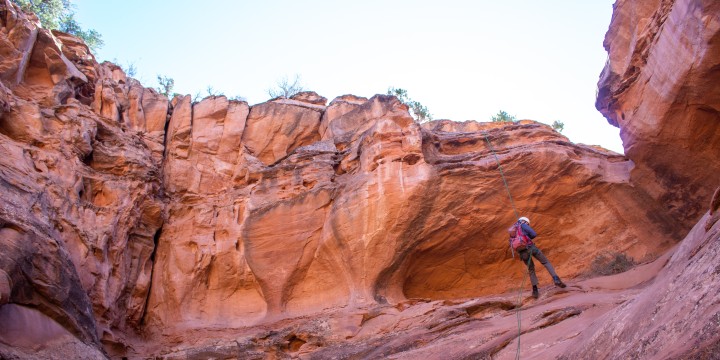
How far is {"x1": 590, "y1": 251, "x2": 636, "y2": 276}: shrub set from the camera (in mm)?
12828

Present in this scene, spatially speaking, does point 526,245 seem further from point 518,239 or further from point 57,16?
point 57,16

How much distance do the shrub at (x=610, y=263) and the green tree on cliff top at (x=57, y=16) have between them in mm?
23842

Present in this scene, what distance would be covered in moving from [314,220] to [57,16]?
19.6 m

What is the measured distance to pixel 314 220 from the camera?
15609mm

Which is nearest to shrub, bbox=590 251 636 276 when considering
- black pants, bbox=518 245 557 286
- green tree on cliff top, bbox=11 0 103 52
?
black pants, bbox=518 245 557 286

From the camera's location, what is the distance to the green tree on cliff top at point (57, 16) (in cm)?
2548

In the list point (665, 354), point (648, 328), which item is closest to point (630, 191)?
point (648, 328)

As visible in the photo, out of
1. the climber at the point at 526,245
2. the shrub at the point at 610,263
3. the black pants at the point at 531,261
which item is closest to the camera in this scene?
the black pants at the point at 531,261

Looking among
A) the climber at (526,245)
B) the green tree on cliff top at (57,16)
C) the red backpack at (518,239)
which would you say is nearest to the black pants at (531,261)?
the climber at (526,245)

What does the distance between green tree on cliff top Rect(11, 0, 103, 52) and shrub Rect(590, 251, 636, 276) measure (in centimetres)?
2384

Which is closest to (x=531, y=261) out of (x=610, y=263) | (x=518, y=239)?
(x=518, y=239)

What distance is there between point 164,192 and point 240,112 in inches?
161

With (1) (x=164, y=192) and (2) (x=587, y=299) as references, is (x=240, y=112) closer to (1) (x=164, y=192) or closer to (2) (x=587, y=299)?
(1) (x=164, y=192)

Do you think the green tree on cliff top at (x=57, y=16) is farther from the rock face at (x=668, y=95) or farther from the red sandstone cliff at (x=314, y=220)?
the rock face at (x=668, y=95)
